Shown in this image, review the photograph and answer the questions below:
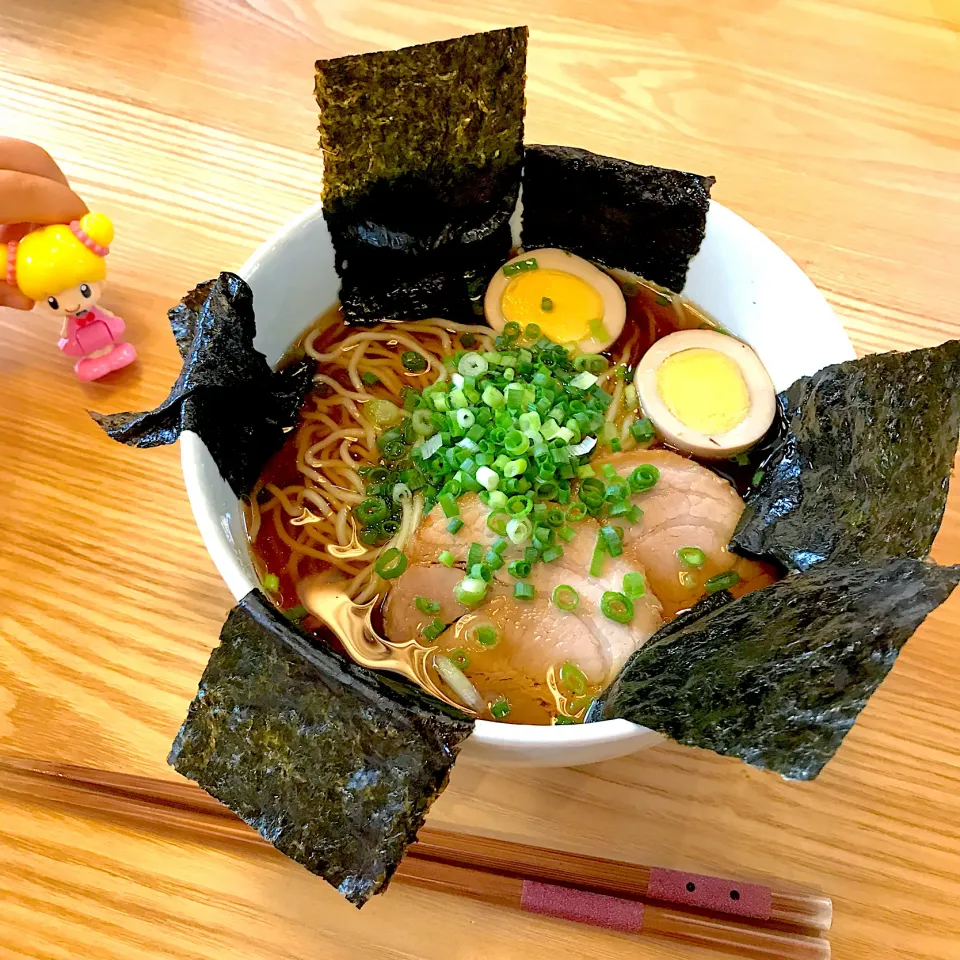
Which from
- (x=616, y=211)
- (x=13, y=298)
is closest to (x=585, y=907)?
(x=616, y=211)

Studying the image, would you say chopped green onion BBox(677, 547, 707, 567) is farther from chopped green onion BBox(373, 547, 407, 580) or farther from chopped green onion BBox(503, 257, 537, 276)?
chopped green onion BBox(503, 257, 537, 276)

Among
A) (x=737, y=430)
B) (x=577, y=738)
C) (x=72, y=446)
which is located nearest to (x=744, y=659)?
(x=577, y=738)

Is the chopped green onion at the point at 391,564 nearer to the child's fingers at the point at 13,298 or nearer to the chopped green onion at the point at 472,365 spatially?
the chopped green onion at the point at 472,365

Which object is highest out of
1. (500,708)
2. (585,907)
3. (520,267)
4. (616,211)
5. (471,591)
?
(616,211)

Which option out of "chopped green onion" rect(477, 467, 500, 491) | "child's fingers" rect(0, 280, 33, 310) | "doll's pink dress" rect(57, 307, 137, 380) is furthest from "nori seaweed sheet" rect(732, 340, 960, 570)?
"child's fingers" rect(0, 280, 33, 310)

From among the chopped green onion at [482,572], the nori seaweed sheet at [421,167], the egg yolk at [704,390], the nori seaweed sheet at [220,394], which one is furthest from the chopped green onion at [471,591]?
the nori seaweed sheet at [421,167]

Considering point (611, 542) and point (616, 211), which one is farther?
point (616, 211)

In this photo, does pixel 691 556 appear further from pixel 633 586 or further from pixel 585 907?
pixel 585 907
